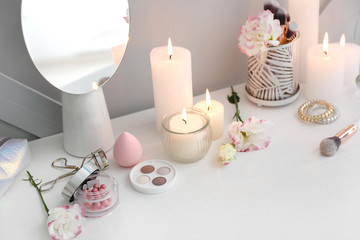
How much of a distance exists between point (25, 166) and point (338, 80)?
581 mm

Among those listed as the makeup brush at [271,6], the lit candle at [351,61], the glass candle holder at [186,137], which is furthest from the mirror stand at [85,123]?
the lit candle at [351,61]

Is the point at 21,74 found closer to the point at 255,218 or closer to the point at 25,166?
the point at 25,166

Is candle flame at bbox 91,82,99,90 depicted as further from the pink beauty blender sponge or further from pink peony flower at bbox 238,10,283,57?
pink peony flower at bbox 238,10,283,57

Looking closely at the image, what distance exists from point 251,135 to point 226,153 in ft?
0.21

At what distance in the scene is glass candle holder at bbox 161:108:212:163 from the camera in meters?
0.75

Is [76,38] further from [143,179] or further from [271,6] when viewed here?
[271,6]

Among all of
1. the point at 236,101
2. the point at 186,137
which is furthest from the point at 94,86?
the point at 236,101

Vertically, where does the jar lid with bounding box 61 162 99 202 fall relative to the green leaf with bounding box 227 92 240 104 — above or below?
above

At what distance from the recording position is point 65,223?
0.63 meters

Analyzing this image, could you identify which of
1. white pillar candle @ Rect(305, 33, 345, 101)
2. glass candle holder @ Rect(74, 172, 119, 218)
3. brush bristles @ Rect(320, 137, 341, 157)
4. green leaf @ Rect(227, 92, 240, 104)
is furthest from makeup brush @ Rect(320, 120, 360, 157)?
glass candle holder @ Rect(74, 172, 119, 218)

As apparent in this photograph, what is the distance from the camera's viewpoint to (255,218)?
65cm

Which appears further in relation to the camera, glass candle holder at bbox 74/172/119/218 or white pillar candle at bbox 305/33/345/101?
white pillar candle at bbox 305/33/345/101

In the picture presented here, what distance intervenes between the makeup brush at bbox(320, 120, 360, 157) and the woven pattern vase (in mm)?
142

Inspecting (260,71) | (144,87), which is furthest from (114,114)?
(260,71)
